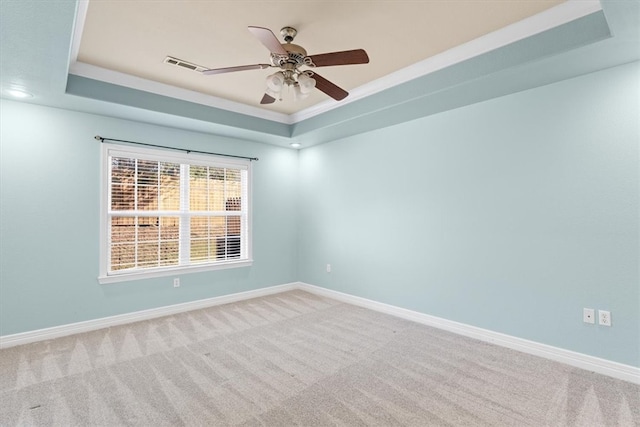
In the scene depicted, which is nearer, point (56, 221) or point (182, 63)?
point (182, 63)

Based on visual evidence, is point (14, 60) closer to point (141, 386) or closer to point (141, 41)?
point (141, 41)

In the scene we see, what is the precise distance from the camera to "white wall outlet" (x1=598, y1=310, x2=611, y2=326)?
8.61 ft

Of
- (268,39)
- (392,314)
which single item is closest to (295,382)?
(392,314)

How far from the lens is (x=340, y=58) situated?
7.50 ft

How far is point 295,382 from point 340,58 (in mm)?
2456

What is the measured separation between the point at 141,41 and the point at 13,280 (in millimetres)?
2707

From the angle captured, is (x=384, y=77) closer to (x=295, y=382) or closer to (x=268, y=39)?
(x=268, y=39)

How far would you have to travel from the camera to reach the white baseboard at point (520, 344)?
8.41ft

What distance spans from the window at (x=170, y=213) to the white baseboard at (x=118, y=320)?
45 centimetres

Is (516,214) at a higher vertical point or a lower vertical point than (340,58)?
lower

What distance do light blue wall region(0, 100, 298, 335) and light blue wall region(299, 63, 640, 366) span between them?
281cm

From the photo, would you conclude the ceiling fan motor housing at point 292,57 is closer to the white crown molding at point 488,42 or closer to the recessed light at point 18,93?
the white crown molding at point 488,42

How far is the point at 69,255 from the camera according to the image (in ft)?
11.7

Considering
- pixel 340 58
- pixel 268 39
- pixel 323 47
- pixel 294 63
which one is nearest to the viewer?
pixel 268 39
